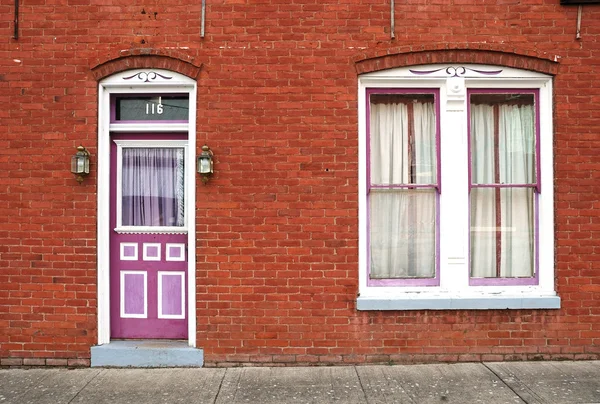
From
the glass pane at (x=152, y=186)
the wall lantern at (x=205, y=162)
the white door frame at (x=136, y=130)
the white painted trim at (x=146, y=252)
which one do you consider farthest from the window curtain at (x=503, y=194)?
the white painted trim at (x=146, y=252)

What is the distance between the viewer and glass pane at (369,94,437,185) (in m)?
6.48

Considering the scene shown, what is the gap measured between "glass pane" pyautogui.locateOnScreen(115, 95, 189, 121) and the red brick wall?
1.02 ft

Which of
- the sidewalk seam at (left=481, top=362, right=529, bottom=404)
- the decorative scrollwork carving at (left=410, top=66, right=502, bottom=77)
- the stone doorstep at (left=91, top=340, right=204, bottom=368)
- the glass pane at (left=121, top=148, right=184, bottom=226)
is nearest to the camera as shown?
the sidewalk seam at (left=481, top=362, right=529, bottom=404)

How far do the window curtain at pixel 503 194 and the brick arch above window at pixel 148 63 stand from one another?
3.22 meters

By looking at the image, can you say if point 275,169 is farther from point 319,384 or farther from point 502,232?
point 502,232

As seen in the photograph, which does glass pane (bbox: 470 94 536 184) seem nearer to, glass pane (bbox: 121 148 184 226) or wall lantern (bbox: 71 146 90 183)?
glass pane (bbox: 121 148 184 226)

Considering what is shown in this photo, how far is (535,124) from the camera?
21.1 ft

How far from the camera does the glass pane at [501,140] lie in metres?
6.48

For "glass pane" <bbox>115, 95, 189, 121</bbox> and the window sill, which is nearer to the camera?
the window sill

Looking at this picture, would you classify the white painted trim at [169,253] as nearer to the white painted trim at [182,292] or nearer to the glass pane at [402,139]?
the white painted trim at [182,292]

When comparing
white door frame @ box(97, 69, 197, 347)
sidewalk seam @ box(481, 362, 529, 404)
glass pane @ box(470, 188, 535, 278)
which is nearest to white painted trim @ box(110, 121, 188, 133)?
white door frame @ box(97, 69, 197, 347)

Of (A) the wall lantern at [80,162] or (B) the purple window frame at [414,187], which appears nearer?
(A) the wall lantern at [80,162]

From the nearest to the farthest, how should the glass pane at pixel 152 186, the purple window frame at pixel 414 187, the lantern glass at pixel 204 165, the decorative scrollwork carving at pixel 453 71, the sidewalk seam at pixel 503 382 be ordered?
1. the sidewalk seam at pixel 503 382
2. the lantern glass at pixel 204 165
3. the decorative scrollwork carving at pixel 453 71
4. the purple window frame at pixel 414 187
5. the glass pane at pixel 152 186

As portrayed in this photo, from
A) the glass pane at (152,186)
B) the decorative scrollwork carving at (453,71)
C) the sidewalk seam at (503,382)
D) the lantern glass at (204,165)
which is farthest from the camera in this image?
the glass pane at (152,186)
